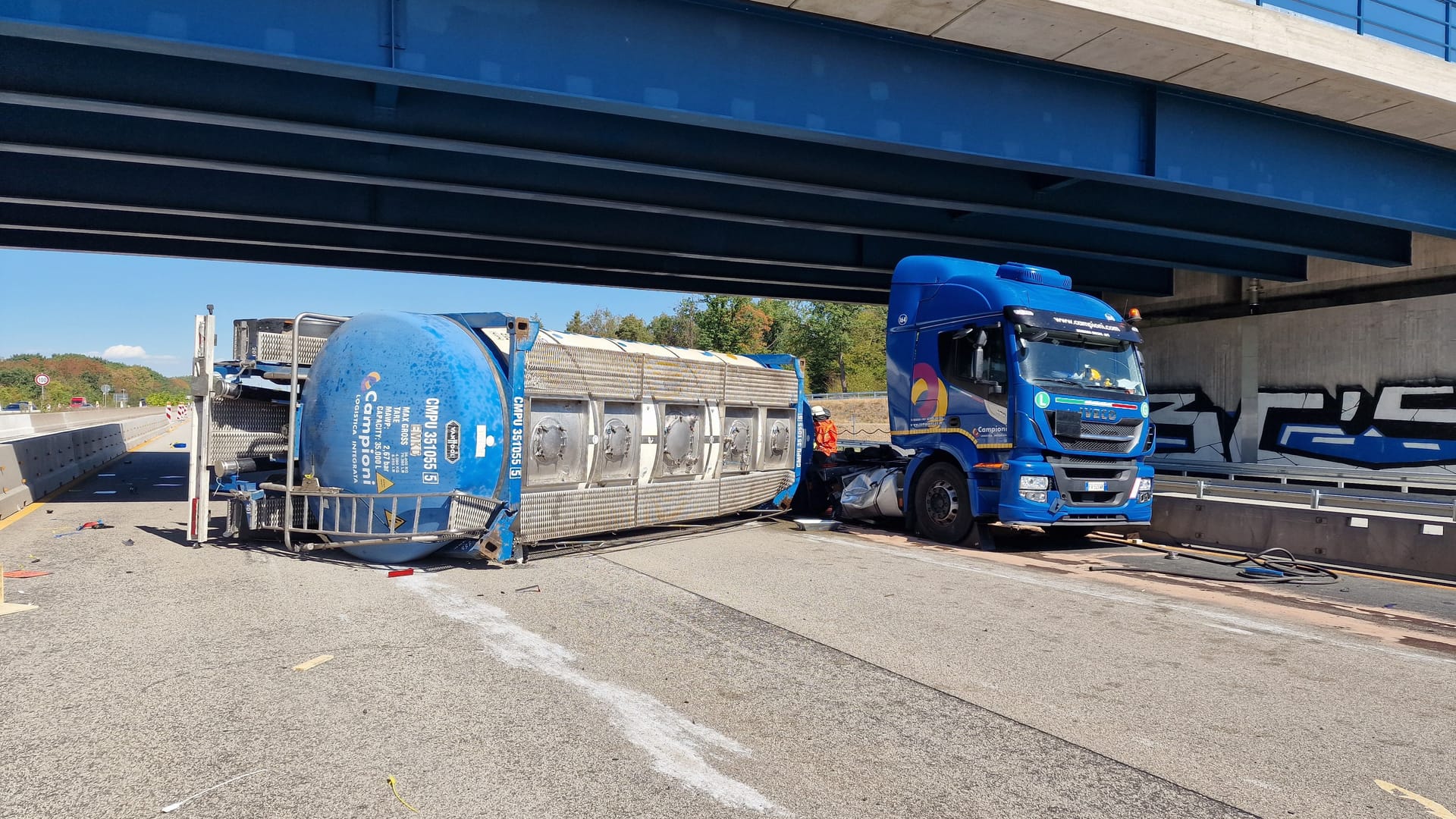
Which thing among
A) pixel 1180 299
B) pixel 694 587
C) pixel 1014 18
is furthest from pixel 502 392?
pixel 1180 299

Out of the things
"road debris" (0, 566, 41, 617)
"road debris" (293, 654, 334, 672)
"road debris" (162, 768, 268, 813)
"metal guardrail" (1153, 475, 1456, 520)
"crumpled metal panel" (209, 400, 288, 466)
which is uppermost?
"crumpled metal panel" (209, 400, 288, 466)

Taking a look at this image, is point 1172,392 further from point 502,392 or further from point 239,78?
point 239,78

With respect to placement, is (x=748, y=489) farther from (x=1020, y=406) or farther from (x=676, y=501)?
(x=1020, y=406)

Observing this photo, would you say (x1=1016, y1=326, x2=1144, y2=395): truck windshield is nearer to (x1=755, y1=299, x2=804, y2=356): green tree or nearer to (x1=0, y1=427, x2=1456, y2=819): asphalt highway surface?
(x1=0, y1=427, x2=1456, y2=819): asphalt highway surface

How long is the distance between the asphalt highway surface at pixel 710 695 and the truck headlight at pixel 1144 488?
2426 millimetres

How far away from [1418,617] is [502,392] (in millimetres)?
8581

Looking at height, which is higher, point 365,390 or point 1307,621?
point 365,390

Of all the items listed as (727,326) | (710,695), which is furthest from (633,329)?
(710,695)

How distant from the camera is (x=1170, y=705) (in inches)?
198

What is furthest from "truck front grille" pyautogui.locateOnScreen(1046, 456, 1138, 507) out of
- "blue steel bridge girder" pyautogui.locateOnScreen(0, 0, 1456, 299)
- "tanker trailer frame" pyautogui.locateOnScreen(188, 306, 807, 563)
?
"tanker trailer frame" pyautogui.locateOnScreen(188, 306, 807, 563)

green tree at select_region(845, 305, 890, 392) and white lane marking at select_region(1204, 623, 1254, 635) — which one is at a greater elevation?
green tree at select_region(845, 305, 890, 392)

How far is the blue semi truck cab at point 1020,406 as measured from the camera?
34.7 ft

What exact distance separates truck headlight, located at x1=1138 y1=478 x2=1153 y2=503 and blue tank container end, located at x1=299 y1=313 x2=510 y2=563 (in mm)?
7908

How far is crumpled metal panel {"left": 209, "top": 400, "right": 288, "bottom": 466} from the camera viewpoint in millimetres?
9891
